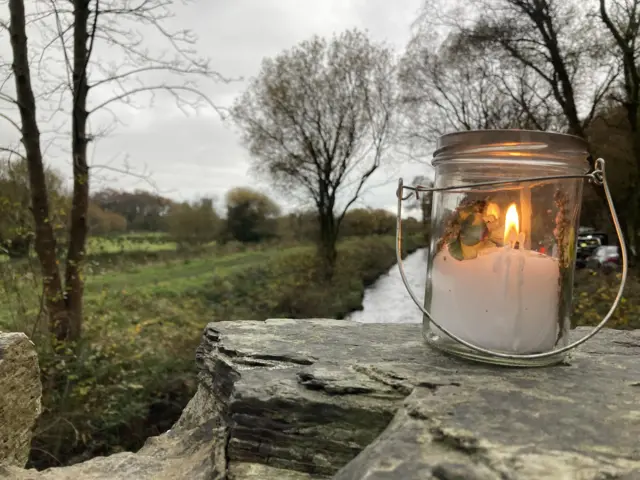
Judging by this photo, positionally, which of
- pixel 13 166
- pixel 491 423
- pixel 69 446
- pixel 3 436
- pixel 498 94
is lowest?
pixel 69 446

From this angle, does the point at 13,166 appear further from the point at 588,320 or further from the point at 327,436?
the point at 588,320

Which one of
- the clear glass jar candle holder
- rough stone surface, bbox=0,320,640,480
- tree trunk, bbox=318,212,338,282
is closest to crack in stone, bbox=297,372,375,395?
rough stone surface, bbox=0,320,640,480

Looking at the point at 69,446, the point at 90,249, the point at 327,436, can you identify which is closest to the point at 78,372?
the point at 69,446

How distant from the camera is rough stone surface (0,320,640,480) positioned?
2.75ft

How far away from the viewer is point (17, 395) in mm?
1658

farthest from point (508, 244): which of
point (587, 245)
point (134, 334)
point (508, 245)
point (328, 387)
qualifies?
point (587, 245)

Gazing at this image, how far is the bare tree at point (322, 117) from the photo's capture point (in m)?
11.7

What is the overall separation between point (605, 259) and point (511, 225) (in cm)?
1136

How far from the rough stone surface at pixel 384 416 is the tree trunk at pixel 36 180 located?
10.4 feet

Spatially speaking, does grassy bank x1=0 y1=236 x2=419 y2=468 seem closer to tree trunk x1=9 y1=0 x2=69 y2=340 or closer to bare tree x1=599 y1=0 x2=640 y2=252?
tree trunk x1=9 y1=0 x2=69 y2=340

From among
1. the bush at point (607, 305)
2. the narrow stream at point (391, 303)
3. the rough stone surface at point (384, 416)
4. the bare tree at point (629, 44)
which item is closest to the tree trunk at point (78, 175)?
the rough stone surface at point (384, 416)

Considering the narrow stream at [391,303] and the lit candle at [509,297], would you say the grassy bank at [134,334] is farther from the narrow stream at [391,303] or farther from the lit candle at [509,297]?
the lit candle at [509,297]

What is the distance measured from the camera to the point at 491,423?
94cm

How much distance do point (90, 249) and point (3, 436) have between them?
3.74 meters
